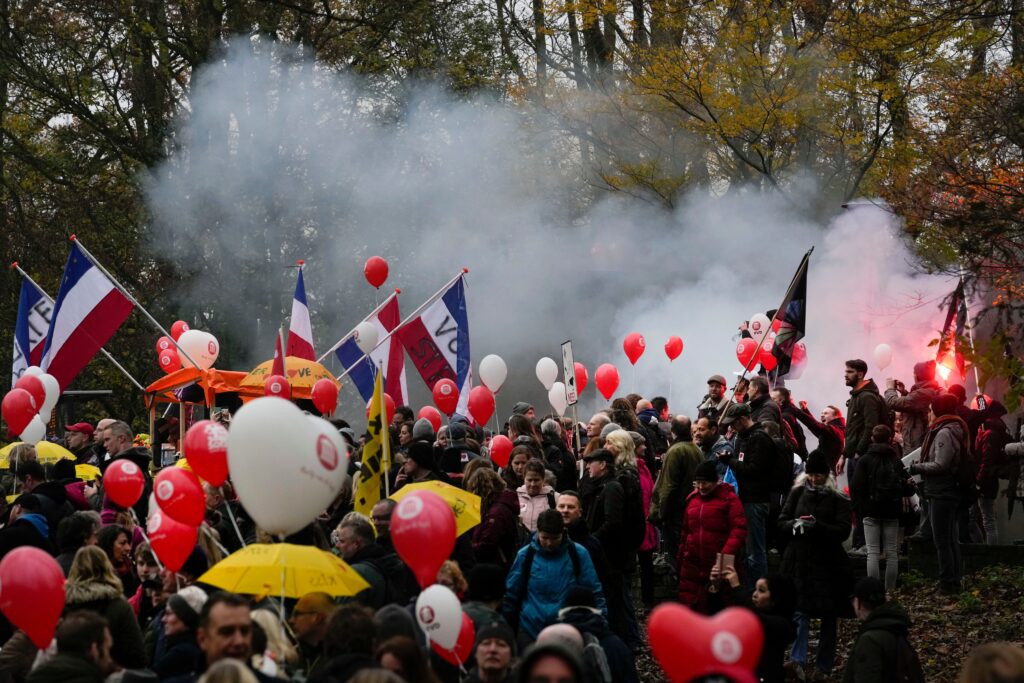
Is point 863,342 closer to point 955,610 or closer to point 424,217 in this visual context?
point 424,217

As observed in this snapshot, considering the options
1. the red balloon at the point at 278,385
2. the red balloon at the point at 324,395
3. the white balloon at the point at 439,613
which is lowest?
the white balloon at the point at 439,613

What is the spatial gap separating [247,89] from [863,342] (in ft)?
38.2

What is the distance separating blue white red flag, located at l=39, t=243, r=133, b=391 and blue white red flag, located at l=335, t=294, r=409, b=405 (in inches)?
112

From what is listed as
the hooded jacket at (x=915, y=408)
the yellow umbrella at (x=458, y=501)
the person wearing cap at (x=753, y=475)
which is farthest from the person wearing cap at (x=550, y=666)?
the hooded jacket at (x=915, y=408)

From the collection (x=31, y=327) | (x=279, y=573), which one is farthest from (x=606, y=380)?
(x=279, y=573)

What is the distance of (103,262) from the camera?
26734mm

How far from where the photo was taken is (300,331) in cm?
1559

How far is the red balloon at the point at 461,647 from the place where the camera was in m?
6.92

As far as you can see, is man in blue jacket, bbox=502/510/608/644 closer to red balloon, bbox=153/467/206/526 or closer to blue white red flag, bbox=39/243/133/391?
red balloon, bbox=153/467/206/526

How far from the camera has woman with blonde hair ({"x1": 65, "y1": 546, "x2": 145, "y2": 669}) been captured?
7129 mm

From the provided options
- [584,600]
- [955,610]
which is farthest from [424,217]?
[584,600]

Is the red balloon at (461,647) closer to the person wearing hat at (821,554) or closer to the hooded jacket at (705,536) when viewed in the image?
the hooded jacket at (705,536)

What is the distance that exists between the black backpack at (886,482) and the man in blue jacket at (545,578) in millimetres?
4179

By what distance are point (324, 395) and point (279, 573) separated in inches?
292
